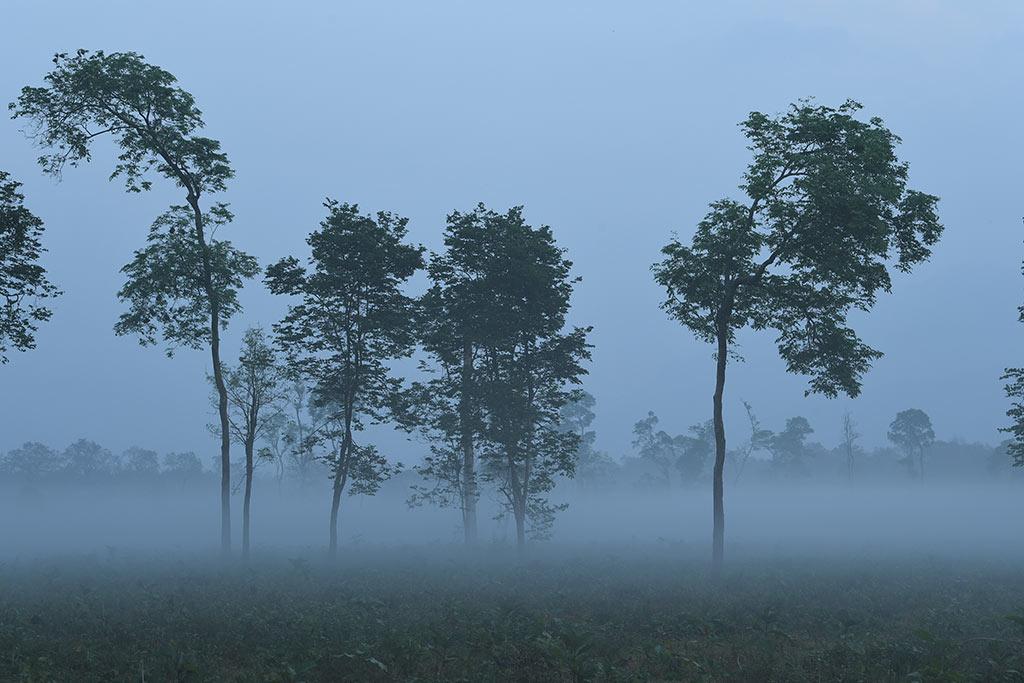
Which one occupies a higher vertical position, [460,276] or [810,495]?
[460,276]

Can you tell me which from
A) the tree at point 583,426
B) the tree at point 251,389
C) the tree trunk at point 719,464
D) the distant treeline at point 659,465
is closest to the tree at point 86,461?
the distant treeline at point 659,465

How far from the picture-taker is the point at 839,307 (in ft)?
85.5

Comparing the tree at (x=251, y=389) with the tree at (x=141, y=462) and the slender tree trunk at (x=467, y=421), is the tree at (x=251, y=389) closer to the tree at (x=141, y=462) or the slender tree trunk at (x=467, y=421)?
the slender tree trunk at (x=467, y=421)

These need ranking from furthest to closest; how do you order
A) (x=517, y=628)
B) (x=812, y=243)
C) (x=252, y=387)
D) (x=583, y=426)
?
1. (x=583, y=426)
2. (x=252, y=387)
3. (x=812, y=243)
4. (x=517, y=628)

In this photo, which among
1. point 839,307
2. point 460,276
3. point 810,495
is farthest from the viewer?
point 810,495

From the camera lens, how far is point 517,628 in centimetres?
1390

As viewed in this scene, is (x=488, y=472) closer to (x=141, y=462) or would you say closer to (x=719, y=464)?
(x=719, y=464)

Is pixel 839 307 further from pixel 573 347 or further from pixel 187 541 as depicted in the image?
pixel 187 541

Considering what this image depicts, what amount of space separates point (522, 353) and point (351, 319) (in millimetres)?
9096

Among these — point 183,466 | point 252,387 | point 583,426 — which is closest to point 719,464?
point 252,387

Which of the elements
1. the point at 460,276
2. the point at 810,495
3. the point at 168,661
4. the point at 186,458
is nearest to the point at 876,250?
the point at 460,276

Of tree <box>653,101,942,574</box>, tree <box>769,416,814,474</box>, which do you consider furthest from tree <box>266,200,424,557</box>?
tree <box>769,416,814,474</box>

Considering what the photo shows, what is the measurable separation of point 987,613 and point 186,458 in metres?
154

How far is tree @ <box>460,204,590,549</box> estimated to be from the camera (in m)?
35.5
